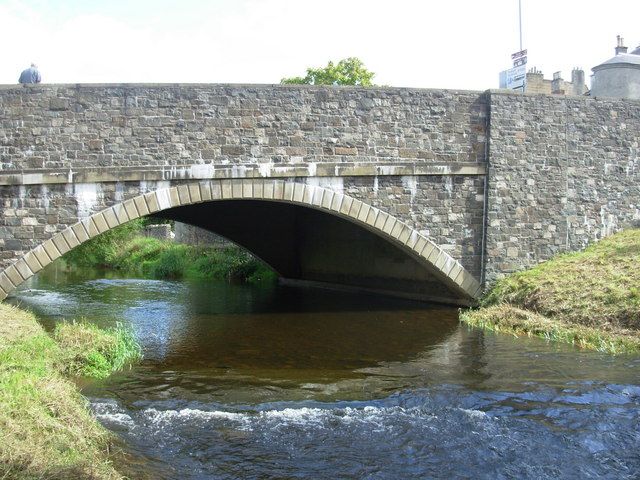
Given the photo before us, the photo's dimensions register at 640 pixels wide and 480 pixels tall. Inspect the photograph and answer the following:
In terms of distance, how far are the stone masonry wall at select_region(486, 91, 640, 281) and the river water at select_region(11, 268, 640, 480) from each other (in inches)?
106

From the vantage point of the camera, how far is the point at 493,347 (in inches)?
350

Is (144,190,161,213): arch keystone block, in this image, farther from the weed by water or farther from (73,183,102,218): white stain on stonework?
the weed by water

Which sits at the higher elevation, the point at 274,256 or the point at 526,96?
the point at 526,96

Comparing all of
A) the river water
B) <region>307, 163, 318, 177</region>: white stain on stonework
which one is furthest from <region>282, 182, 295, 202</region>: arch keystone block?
the river water

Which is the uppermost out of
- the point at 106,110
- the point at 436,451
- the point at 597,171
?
the point at 106,110

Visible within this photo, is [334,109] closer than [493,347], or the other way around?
[493,347]

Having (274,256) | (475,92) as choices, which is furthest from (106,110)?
(274,256)

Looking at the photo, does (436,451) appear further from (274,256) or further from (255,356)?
(274,256)

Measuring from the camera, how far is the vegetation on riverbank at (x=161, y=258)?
2191 cm

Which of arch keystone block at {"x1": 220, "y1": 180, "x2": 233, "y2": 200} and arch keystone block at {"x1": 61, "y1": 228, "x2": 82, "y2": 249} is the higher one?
arch keystone block at {"x1": 220, "y1": 180, "x2": 233, "y2": 200}

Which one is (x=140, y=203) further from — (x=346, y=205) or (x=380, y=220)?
(x=380, y=220)

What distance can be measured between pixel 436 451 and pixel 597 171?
968cm

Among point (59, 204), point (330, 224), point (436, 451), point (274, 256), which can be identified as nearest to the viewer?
point (436, 451)

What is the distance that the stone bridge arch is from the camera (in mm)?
10062
